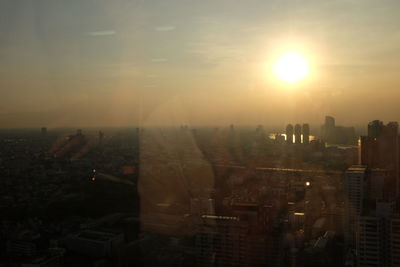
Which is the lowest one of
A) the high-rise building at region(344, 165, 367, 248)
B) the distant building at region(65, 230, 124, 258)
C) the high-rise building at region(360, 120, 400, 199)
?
the distant building at region(65, 230, 124, 258)

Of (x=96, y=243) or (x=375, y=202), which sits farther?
(x=96, y=243)

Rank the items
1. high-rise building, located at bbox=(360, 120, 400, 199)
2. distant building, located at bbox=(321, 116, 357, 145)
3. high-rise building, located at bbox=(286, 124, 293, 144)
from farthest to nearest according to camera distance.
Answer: high-rise building, located at bbox=(286, 124, 293, 144) → distant building, located at bbox=(321, 116, 357, 145) → high-rise building, located at bbox=(360, 120, 400, 199)

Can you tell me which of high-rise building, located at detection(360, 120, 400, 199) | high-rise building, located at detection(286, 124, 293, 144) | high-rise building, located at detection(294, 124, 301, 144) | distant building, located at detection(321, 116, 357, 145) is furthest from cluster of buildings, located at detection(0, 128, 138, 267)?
distant building, located at detection(321, 116, 357, 145)

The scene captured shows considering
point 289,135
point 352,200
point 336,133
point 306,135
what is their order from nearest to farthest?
point 352,200, point 336,133, point 306,135, point 289,135

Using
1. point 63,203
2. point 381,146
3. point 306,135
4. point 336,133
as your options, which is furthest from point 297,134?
point 63,203

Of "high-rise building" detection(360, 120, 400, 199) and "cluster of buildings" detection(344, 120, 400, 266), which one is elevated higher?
"high-rise building" detection(360, 120, 400, 199)

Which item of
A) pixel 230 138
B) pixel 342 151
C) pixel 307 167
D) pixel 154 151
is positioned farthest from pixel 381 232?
pixel 230 138

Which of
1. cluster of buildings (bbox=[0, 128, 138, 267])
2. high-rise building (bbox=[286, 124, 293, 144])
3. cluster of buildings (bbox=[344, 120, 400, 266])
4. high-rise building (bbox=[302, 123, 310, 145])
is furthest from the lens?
high-rise building (bbox=[286, 124, 293, 144])

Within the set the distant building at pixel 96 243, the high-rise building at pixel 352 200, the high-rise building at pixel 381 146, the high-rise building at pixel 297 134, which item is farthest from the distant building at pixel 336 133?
the distant building at pixel 96 243

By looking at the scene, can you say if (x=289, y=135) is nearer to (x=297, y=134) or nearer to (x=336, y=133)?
(x=297, y=134)

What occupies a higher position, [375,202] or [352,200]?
[375,202]

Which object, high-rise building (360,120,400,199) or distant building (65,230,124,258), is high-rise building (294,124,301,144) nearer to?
high-rise building (360,120,400,199)
